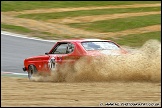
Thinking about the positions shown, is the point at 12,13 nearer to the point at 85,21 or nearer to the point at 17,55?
the point at 85,21

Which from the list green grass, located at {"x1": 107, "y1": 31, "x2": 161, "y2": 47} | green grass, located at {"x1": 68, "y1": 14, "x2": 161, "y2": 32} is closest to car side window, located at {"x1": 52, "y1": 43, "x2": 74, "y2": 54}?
green grass, located at {"x1": 107, "y1": 31, "x2": 161, "y2": 47}

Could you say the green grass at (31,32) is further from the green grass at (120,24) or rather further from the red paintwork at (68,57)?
the red paintwork at (68,57)

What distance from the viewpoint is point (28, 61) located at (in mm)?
16109

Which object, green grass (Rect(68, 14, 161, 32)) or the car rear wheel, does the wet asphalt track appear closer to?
the car rear wheel

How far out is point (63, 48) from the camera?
14.8 metres

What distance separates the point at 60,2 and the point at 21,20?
25.6ft

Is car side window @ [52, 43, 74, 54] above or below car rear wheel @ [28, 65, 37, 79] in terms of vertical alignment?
above

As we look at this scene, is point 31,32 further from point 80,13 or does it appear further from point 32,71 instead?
point 32,71

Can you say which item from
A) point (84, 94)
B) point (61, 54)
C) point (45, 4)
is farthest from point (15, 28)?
point (84, 94)

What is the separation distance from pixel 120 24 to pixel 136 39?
340 centimetres

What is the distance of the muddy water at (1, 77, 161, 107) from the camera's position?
942 centimetres

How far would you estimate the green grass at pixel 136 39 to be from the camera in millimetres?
24616

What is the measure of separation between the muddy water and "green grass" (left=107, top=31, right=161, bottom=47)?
11.5 meters

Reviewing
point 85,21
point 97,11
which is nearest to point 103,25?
point 85,21
